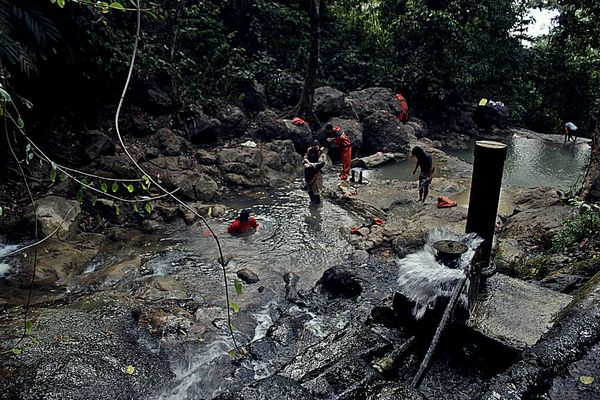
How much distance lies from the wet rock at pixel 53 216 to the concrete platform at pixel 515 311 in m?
6.44

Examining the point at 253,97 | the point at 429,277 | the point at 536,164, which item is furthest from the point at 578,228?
the point at 253,97

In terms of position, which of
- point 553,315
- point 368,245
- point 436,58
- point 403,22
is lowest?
point 368,245

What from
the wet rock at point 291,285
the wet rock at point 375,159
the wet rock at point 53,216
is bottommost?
the wet rock at point 291,285

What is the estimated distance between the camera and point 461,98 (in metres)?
19.4

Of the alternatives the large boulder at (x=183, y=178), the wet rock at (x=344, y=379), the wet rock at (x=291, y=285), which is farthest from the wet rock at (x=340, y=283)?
the large boulder at (x=183, y=178)

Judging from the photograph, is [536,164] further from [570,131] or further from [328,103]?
[328,103]

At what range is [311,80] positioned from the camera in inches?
571

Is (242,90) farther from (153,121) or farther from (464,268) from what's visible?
(464,268)

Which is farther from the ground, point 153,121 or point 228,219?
point 153,121

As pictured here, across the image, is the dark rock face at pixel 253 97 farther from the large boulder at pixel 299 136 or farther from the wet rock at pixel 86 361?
the wet rock at pixel 86 361

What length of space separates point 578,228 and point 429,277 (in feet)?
13.1

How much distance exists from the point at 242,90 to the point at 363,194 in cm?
654

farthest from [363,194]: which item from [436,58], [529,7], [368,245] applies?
[529,7]

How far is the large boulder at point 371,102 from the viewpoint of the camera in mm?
16391
